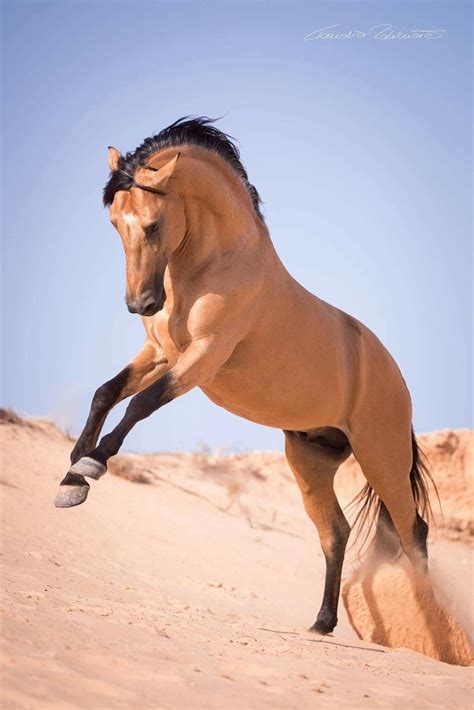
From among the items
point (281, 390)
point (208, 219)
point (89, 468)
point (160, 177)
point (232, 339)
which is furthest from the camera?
point (281, 390)

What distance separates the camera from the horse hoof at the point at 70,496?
429cm

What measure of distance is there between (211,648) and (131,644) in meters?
0.49

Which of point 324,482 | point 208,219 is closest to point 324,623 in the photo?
point 324,482

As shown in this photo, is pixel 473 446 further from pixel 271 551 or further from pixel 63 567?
pixel 63 567

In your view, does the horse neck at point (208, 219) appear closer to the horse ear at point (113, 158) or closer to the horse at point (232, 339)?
the horse at point (232, 339)

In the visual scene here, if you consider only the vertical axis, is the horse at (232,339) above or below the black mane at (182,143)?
below

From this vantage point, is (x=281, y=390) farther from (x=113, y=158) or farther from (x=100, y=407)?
(x=113, y=158)

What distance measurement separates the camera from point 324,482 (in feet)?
21.6

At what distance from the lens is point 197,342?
479cm

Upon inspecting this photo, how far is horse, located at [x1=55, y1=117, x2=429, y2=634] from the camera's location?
4.69 metres

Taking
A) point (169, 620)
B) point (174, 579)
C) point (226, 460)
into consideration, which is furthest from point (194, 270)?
point (226, 460)

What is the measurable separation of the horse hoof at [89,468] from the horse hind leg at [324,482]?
270cm

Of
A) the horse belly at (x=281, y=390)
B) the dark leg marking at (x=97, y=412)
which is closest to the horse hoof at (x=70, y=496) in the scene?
the dark leg marking at (x=97, y=412)

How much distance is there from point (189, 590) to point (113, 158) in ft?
12.8
